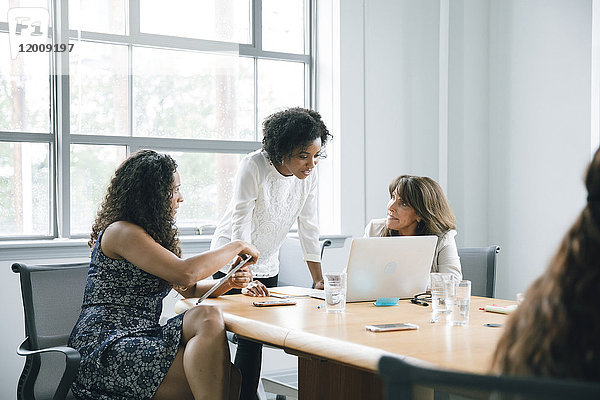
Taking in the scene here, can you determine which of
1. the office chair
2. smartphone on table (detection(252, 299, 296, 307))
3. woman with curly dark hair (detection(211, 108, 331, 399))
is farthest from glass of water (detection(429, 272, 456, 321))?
the office chair

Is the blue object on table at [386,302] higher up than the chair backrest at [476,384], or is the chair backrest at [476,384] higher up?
the chair backrest at [476,384]

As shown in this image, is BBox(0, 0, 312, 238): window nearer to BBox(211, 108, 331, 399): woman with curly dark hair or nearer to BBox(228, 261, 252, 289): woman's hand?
BBox(211, 108, 331, 399): woman with curly dark hair

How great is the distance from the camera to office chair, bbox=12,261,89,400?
2.15 meters

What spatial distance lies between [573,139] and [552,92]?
1.11 ft

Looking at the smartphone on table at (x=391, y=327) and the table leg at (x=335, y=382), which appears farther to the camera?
the table leg at (x=335, y=382)

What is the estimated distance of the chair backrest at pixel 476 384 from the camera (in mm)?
665

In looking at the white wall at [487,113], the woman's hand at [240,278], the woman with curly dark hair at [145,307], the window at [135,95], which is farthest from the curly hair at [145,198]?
the white wall at [487,113]

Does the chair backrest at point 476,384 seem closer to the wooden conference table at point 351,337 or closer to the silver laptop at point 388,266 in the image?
the wooden conference table at point 351,337

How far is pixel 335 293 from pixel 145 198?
69 cm

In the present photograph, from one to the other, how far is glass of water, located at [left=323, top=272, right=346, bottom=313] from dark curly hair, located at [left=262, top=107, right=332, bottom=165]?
77 centimetres

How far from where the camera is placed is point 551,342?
0.79 metres

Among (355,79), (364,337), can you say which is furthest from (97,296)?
(355,79)

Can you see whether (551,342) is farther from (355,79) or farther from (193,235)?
(355,79)

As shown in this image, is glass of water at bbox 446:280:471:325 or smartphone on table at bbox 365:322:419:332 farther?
glass of water at bbox 446:280:471:325
